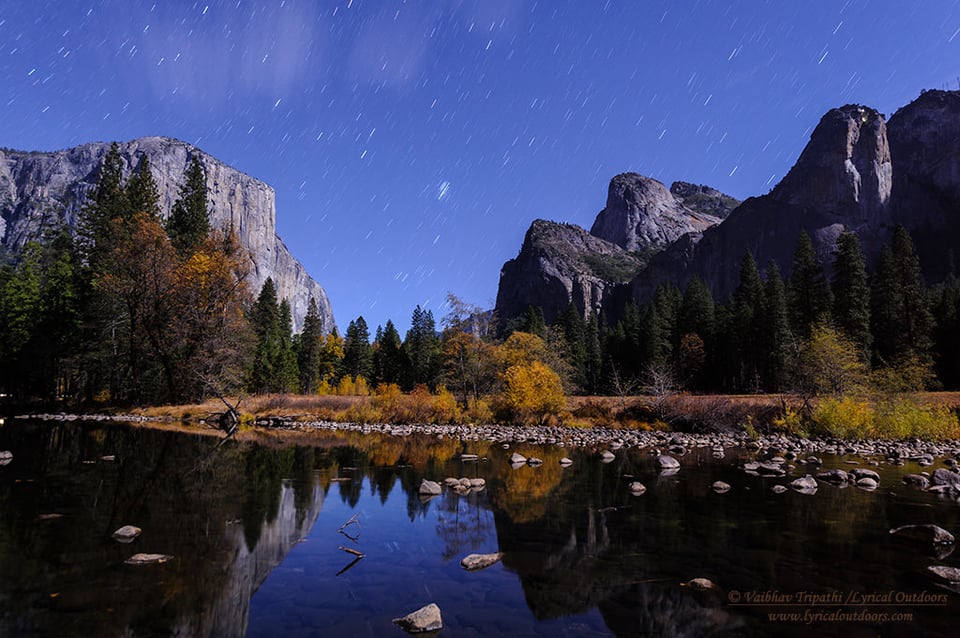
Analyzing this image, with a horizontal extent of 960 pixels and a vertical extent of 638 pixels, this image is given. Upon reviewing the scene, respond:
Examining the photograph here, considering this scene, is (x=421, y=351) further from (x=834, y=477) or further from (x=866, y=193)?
(x=866, y=193)

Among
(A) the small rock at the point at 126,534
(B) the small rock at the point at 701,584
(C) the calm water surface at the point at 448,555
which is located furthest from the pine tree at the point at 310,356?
(B) the small rock at the point at 701,584

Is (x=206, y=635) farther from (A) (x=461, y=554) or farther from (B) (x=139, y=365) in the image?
(B) (x=139, y=365)

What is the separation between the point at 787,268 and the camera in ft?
448

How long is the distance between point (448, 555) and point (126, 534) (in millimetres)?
4854

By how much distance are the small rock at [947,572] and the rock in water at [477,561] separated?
594 centimetres

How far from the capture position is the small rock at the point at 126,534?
290 inches

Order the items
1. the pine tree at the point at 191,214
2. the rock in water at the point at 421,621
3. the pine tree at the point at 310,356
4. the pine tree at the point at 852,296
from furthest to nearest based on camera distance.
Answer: the pine tree at the point at 310,356 → the pine tree at the point at 852,296 → the pine tree at the point at 191,214 → the rock in water at the point at 421,621

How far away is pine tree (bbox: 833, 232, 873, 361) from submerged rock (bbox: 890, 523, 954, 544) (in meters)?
43.4

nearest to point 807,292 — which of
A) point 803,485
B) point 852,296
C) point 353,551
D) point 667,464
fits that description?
point 852,296

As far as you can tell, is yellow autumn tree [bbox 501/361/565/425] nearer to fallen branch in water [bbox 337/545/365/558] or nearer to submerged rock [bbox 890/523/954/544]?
submerged rock [bbox 890/523/954/544]

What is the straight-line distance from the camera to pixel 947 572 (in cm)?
668

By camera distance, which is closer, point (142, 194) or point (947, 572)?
point (947, 572)

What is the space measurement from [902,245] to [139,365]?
70.3 m

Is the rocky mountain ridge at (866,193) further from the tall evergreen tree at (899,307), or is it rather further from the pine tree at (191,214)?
the pine tree at (191,214)
